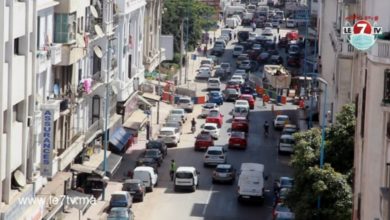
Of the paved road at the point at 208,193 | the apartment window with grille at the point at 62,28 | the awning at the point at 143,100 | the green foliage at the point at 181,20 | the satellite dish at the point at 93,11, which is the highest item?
the satellite dish at the point at 93,11

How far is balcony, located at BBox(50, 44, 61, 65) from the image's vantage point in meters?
55.4

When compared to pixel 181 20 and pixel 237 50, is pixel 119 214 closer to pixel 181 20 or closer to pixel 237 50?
pixel 181 20

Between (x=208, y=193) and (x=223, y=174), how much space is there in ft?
8.64

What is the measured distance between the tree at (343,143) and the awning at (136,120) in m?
30.4

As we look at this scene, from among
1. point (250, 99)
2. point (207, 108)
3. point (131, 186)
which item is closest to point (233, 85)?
point (250, 99)

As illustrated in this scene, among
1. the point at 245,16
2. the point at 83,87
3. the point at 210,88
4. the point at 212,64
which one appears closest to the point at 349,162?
the point at 83,87

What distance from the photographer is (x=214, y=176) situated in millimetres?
67562

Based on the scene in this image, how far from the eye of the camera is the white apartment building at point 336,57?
67.0 m

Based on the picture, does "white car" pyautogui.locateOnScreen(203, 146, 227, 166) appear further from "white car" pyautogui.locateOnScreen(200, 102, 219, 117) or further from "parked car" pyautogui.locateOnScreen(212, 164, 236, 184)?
"white car" pyautogui.locateOnScreen(200, 102, 219, 117)

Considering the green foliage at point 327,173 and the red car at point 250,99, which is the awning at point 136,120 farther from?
the green foliage at point 327,173

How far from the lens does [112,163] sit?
67500 millimetres

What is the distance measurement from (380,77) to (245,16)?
130691mm

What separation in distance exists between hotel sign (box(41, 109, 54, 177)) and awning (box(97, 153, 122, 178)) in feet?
44.0

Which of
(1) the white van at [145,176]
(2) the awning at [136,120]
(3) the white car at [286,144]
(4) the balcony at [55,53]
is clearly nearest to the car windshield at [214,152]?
(3) the white car at [286,144]
